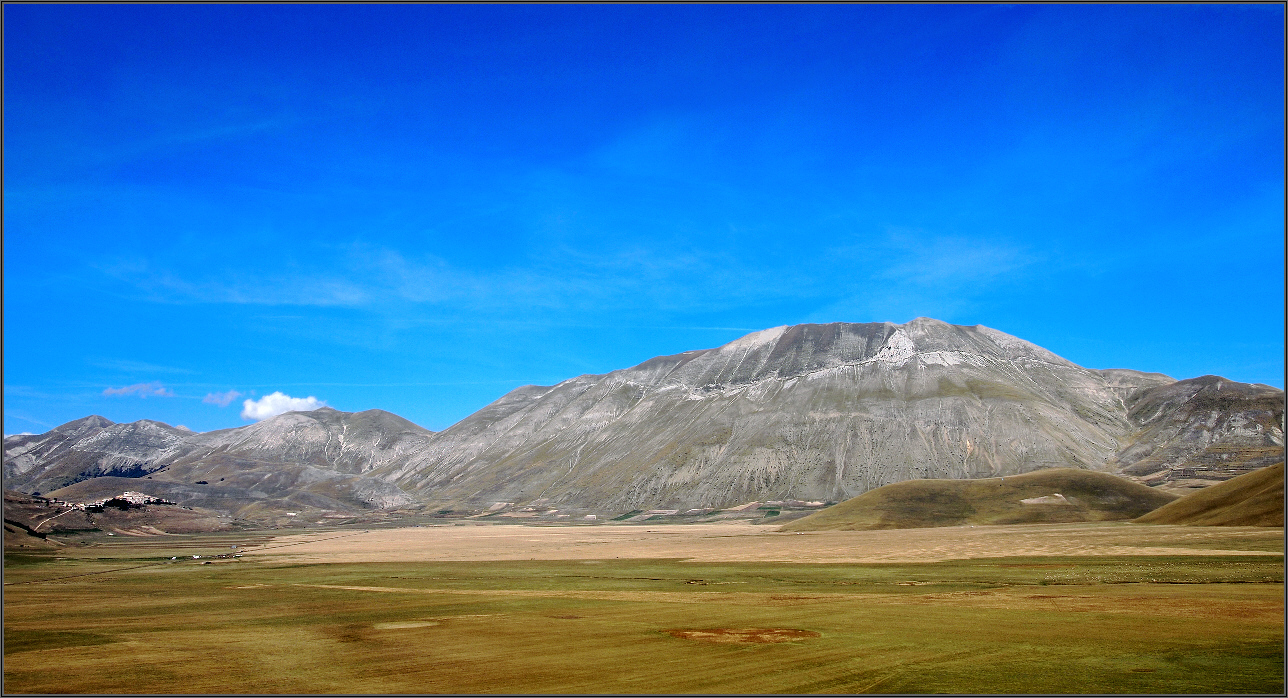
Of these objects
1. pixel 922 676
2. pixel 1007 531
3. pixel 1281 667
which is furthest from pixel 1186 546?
pixel 922 676

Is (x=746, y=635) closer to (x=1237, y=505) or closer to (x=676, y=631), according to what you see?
(x=676, y=631)

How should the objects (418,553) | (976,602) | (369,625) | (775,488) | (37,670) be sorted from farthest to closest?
(775,488) < (418,553) < (976,602) < (369,625) < (37,670)

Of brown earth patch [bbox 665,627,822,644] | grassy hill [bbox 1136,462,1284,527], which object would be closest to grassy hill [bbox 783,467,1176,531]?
grassy hill [bbox 1136,462,1284,527]

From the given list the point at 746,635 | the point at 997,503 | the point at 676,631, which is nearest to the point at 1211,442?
the point at 997,503

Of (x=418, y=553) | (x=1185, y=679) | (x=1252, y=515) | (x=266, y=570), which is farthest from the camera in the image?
(x=418, y=553)

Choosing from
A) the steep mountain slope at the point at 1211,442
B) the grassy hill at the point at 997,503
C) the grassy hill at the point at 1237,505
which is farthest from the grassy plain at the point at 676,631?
the steep mountain slope at the point at 1211,442

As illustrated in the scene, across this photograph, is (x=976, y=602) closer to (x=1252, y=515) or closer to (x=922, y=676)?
(x=922, y=676)

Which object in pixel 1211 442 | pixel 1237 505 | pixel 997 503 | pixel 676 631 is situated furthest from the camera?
pixel 1211 442
